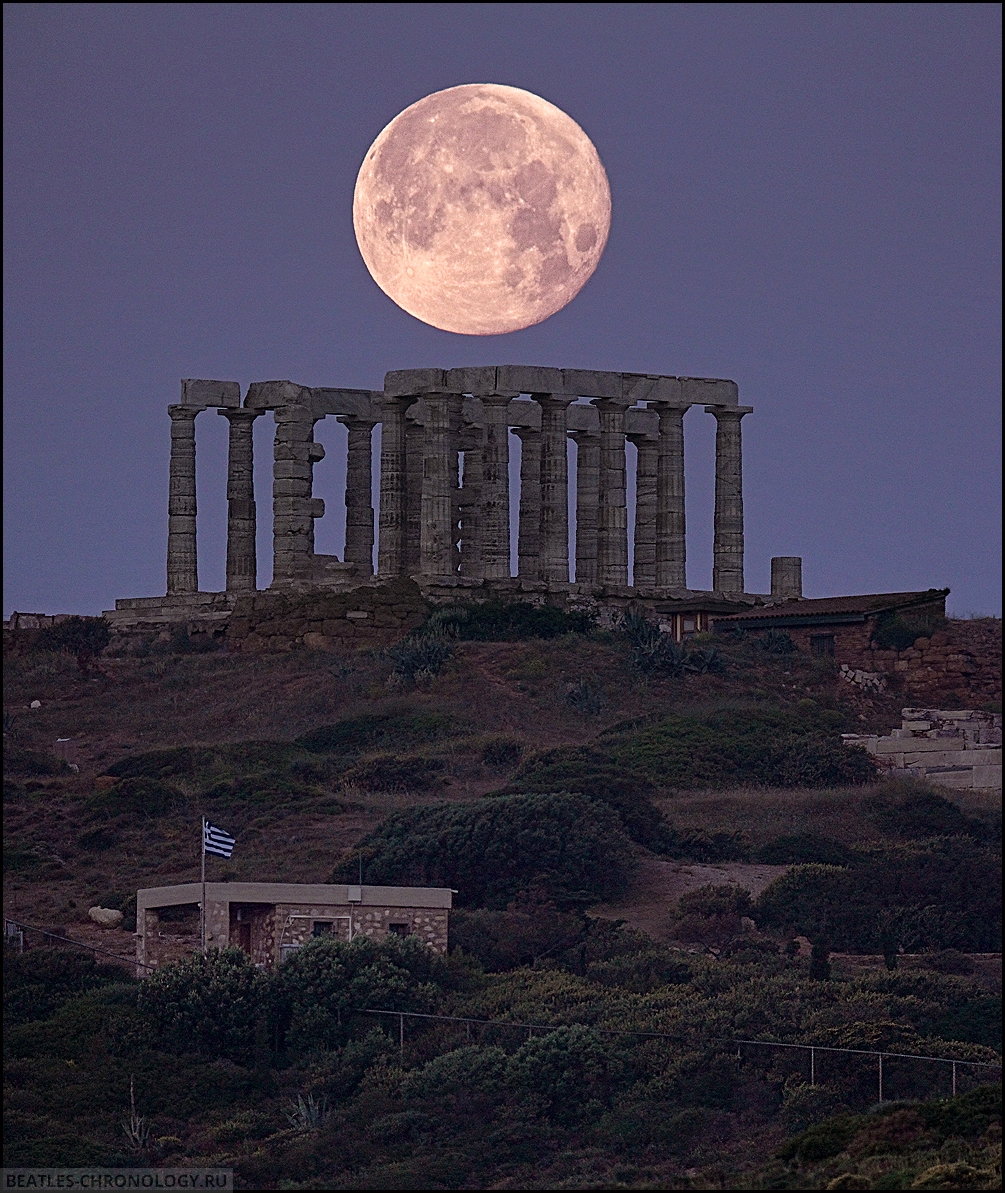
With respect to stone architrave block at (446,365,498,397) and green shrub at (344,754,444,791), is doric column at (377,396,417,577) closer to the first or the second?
stone architrave block at (446,365,498,397)

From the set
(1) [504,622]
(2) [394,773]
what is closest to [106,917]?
(2) [394,773]

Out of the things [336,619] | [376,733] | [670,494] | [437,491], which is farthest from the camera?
[670,494]

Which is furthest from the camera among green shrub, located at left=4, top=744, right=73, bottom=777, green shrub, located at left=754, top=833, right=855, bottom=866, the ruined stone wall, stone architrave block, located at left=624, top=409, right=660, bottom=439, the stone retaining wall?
stone architrave block, located at left=624, top=409, right=660, bottom=439

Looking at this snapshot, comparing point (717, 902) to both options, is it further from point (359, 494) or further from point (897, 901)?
point (359, 494)

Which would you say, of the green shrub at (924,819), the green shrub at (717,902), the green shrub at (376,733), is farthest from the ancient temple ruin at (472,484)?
the green shrub at (717,902)

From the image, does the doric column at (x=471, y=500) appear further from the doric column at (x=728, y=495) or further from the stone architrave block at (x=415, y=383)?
the doric column at (x=728, y=495)

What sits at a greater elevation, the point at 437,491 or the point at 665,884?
the point at 437,491

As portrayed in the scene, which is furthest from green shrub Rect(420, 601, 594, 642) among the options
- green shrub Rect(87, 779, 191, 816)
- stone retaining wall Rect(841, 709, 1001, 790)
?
green shrub Rect(87, 779, 191, 816)

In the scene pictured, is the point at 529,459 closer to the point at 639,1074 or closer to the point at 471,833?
the point at 471,833
